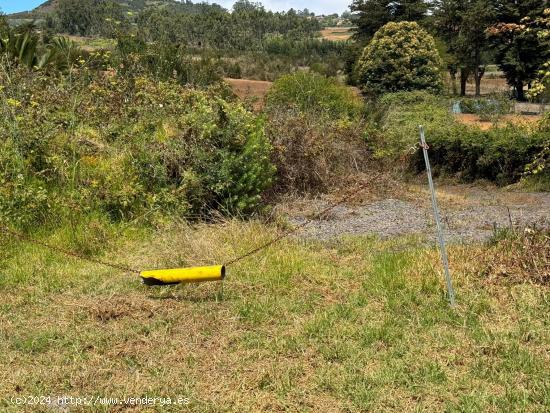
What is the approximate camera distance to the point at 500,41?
31.2 m

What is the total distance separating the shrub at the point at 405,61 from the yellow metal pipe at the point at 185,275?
862 inches

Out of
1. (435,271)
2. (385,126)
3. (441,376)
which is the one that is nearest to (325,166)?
(385,126)

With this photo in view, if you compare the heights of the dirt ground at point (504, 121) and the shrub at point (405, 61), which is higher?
the shrub at point (405, 61)

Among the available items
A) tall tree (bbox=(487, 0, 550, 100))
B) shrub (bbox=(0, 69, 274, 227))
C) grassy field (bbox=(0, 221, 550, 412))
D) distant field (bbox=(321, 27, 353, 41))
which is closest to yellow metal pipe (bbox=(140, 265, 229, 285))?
grassy field (bbox=(0, 221, 550, 412))

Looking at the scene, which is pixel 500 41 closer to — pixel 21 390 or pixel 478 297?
pixel 478 297

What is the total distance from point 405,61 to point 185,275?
2227cm

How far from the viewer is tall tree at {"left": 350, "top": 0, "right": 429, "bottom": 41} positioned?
122 feet

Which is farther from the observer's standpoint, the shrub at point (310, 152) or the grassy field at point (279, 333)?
the shrub at point (310, 152)

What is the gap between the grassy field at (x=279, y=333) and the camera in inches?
114

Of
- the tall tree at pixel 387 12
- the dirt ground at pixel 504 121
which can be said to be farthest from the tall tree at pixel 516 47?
the dirt ground at pixel 504 121

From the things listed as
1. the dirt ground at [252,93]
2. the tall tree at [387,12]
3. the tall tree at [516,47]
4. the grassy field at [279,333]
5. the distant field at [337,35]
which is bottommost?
the grassy field at [279,333]

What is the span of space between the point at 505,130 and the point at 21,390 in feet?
37.0

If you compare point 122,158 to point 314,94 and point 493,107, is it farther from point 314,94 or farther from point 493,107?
point 493,107

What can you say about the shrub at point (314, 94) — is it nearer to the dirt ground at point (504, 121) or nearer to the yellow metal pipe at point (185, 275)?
the dirt ground at point (504, 121)
